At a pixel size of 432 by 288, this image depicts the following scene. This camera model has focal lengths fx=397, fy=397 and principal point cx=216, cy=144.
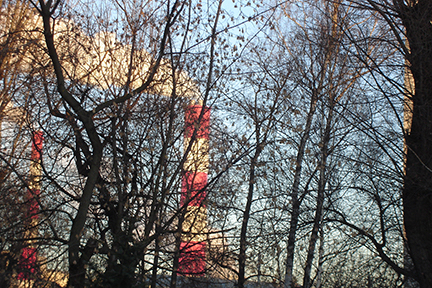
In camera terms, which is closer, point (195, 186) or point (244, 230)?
point (195, 186)

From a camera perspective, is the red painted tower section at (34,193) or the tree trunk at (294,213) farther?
the tree trunk at (294,213)

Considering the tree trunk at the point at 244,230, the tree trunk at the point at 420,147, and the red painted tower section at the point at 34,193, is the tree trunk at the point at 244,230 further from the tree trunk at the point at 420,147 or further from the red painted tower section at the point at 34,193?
the red painted tower section at the point at 34,193

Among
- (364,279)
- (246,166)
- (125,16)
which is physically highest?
(125,16)

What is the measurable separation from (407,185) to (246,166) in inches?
125

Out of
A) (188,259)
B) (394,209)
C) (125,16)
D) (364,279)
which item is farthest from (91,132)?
(364,279)

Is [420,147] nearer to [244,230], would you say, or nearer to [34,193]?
[244,230]

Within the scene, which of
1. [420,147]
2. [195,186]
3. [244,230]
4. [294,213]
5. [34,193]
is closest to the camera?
[420,147]

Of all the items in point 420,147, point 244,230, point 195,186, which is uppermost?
point 195,186

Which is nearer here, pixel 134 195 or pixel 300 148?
pixel 134 195

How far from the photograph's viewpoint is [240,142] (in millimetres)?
6730

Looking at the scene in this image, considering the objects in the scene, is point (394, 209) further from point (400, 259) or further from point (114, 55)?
point (114, 55)

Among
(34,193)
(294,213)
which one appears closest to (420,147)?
(294,213)

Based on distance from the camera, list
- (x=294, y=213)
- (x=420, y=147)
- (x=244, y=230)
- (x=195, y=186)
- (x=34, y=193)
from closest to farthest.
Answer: (x=420, y=147) < (x=34, y=193) < (x=294, y=213) < (x=195, y=186) < (x=244, y=230)

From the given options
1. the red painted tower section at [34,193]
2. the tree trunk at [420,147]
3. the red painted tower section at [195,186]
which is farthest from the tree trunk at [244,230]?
the red painted tower section at [34,193]
